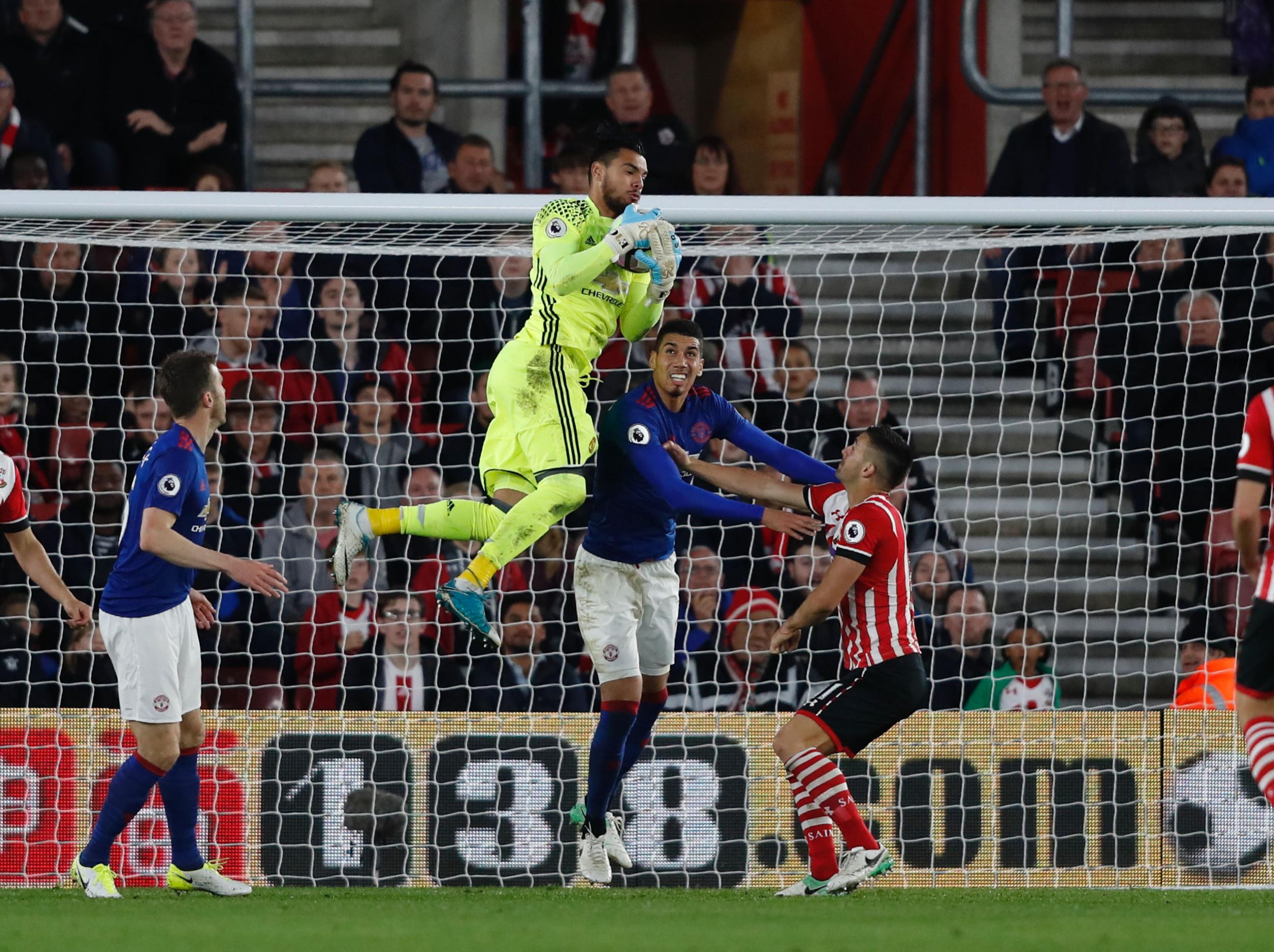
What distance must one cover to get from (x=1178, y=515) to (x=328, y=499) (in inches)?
170

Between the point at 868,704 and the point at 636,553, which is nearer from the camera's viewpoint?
the point at 868,704

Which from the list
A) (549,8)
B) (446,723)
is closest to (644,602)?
(446,723)

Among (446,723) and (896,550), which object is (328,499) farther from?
(896,550)

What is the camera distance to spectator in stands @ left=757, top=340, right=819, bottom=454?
9.57m

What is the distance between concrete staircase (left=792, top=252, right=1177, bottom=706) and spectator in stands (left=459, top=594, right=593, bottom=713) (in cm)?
213

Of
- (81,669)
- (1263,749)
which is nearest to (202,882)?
(81,669)

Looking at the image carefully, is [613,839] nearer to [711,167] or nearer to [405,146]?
[711,167]

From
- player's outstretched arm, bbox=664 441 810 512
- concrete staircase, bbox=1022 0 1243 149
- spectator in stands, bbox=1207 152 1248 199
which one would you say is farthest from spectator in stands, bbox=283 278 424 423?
concrete staircase, bbox=1022 0 1243 149

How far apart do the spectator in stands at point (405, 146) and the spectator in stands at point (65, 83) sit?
141cm

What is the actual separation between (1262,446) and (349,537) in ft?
11.1

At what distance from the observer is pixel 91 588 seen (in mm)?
8891

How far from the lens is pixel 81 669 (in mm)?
9312

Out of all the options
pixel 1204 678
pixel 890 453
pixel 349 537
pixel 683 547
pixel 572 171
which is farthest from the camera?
pixel 572 171

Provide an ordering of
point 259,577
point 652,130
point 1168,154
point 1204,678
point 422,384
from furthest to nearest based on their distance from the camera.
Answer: point 652,130, point 1168,154, point 422,384, point 1204,678, point 259,577
